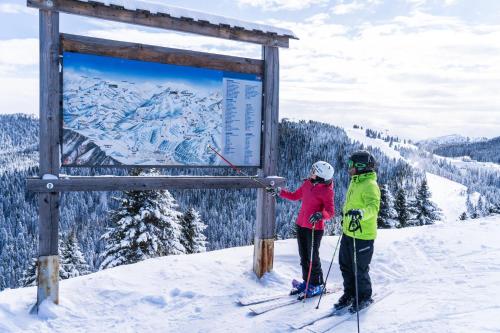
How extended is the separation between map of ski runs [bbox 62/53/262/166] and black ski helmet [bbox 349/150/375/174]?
211 cm

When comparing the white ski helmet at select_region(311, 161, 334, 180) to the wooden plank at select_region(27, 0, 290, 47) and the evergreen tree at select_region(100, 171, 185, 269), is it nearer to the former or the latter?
the wooden plank at select_region(27, 0, 290, 47)

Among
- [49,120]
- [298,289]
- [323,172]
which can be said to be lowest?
[298,289]

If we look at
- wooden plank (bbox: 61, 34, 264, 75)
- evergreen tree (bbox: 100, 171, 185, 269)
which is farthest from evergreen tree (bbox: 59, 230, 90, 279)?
wooden plank (bbox: 61, 34, 264, 75)

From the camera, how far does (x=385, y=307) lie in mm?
5207

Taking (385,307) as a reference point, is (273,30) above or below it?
above

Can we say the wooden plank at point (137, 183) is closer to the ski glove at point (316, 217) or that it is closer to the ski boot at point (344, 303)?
the ski glove at point (316, 217)

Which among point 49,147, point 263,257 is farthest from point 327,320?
point 49,147

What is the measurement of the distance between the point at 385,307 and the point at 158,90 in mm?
4379

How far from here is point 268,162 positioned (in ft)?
23.2

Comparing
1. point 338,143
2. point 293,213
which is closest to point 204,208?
point 293,213

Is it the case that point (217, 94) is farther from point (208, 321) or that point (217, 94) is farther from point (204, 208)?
point (204, 208)

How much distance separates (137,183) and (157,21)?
94.3 inches

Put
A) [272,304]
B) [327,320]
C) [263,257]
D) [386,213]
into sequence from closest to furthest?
[327,320] < [272,304] < [263,257] < [386,213]

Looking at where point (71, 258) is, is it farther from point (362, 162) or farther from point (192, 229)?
point (362, 162)
